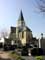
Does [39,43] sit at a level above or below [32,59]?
above

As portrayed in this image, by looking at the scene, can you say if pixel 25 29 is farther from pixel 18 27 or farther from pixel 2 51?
pixel 2 51

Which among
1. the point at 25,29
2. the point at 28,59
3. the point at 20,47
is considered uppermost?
the point at 25,29

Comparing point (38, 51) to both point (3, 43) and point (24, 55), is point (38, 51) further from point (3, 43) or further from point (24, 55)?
point (3, 43)

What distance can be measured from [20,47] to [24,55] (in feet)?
0.71

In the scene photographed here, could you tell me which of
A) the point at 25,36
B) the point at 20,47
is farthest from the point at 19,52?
the point at 25,36

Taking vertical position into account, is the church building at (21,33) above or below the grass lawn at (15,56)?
above

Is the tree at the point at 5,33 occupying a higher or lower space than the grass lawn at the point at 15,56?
higher

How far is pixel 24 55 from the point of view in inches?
189

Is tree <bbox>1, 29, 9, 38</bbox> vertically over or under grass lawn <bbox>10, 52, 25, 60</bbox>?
over

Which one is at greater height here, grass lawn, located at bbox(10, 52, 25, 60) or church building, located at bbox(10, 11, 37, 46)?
church building, located at bbox(10, 11, 37, 46)

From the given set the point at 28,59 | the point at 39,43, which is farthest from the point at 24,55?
the point at 39,43

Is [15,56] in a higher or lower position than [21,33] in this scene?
lower

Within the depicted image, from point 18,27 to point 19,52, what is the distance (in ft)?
2.01

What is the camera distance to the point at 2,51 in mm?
4738
